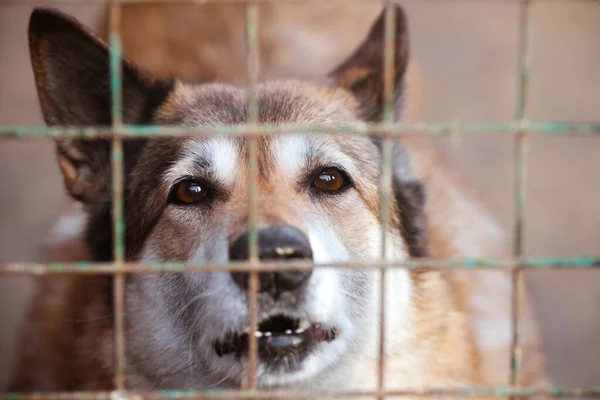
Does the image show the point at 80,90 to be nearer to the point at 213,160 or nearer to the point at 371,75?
the point at 213,160

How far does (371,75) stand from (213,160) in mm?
817

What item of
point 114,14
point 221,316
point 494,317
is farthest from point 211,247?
point 494,317

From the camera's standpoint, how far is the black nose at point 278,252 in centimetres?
162

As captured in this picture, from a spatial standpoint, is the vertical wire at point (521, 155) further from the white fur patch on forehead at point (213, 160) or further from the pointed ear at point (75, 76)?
the pointed ear at point (75, 76)

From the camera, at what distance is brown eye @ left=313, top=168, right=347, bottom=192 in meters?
2.12

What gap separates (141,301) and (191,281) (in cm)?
36

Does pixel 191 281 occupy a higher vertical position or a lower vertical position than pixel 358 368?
higher

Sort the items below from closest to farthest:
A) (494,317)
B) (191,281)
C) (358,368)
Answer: (191,281), (358,368), (494,317)

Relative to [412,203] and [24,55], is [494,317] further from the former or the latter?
[24,55]

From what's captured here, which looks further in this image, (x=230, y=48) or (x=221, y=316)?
(x=230, y=48)

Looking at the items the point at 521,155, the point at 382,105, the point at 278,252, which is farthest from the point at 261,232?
the point at 382,105

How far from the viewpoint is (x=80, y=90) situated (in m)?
2.13

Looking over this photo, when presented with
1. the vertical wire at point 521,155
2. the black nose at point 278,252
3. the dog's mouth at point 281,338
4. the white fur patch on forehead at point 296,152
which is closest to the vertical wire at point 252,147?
the black nose at point 278,252

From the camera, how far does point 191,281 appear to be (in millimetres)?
1985
